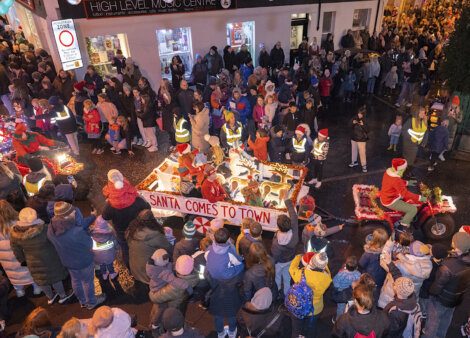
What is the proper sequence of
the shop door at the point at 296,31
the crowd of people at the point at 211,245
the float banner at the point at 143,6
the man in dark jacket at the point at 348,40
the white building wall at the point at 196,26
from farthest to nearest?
the man in dark jacket at the point at 348,40 → the shop door at the point at 296,31 → the white building wall at the point at 196,26 → the float banner at the point at 143,6 → the crowd of people at the point at 211,245

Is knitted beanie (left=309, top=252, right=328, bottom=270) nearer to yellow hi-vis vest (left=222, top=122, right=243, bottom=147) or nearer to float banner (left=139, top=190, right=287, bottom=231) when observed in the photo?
float banner (left=139, top=190, right=287, bottom=231)

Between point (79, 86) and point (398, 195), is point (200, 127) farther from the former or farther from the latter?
point (398, 195)

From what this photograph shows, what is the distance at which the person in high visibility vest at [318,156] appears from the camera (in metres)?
9.11

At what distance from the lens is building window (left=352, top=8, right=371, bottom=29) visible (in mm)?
21156

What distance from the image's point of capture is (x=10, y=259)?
650cm

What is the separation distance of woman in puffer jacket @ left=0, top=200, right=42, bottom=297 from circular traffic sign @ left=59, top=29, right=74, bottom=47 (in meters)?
9.63

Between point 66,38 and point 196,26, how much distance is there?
17.7 ft

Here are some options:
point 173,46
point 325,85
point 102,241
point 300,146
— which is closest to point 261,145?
point 300,146

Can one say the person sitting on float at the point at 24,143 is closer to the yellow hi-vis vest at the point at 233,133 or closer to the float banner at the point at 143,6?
the yellow hi-vis vest at the point at 233,133

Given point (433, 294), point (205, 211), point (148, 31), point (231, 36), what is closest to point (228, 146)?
point (205, 211)

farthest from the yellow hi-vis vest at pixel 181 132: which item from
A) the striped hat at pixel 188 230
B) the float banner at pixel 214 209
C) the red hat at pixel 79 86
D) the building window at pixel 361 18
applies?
the building window at pixel 361 18

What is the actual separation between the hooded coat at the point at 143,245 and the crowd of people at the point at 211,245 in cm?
2

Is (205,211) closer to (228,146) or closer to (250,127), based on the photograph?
(228,146)

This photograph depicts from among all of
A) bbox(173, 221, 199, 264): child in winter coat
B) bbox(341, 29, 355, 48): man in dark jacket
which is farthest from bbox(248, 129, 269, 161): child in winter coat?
bbox(341, 29, 355, 48): man in dark jacket
